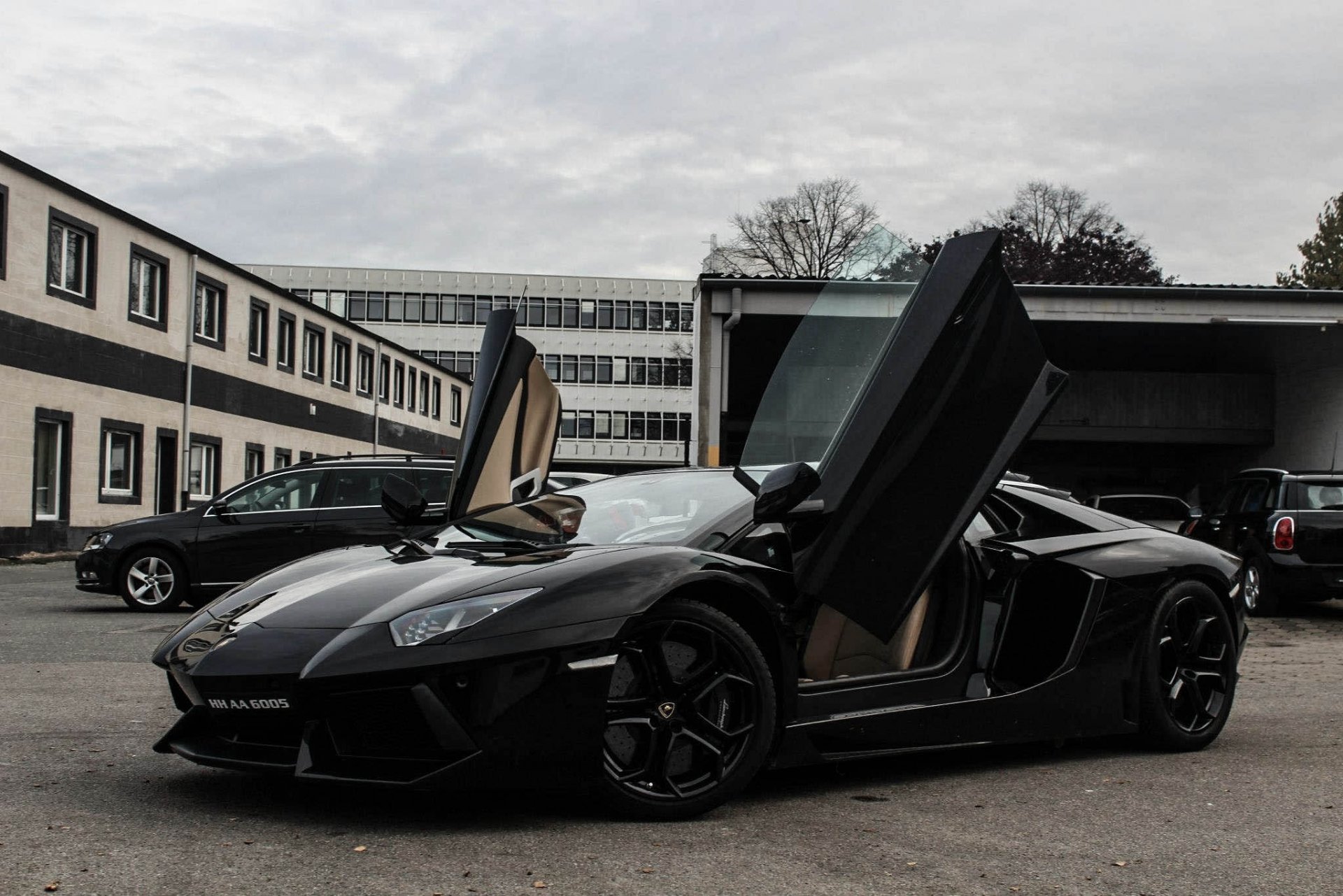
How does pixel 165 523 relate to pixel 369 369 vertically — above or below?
below

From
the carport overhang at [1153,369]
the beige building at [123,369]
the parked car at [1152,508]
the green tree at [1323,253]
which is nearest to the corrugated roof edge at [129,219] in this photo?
the beige building at [123,369]

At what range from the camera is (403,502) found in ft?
19.8

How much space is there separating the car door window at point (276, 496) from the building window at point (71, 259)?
43.7 feet

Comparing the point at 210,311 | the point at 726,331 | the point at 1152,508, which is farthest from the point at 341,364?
the point at 1152,508

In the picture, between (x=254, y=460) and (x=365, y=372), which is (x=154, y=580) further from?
(x=365, y=372)

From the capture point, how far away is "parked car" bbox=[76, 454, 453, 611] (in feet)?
44.8

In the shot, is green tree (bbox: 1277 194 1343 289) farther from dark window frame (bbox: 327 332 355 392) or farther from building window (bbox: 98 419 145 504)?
building window (bbox: 98 419 145 504)

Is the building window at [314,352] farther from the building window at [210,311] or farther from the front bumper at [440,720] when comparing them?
the front bumper at [440,720]

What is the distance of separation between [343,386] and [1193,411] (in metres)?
25.6

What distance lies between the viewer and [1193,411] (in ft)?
118

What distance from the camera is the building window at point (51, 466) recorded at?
24719 mm

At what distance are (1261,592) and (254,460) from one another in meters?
27.2

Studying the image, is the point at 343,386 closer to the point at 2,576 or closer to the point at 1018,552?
the point at 2,576

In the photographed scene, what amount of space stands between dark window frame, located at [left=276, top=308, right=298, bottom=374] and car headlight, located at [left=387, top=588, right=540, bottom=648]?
34.8 metres
